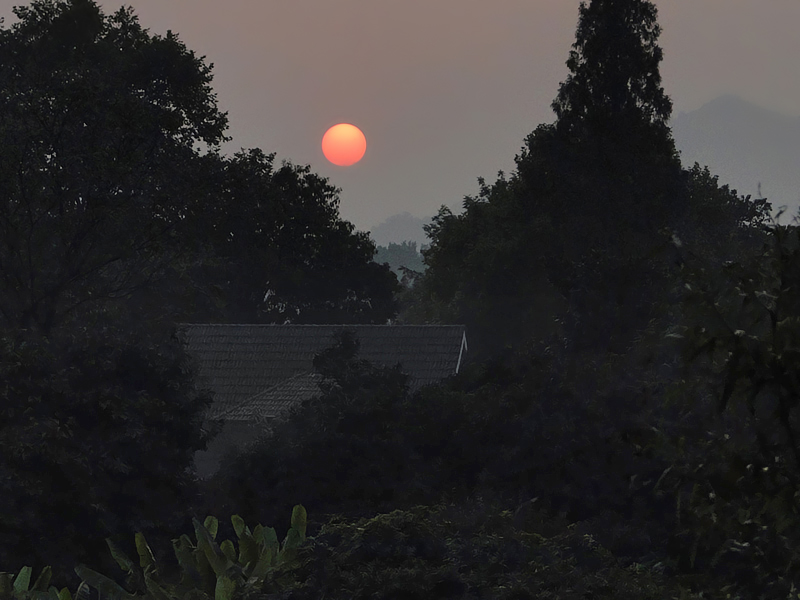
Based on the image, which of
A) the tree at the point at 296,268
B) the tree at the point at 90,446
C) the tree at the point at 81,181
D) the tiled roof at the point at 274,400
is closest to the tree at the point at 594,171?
the tree at the point at 296,268

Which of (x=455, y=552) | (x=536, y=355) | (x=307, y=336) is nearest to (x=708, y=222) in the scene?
(x=307, y=336)

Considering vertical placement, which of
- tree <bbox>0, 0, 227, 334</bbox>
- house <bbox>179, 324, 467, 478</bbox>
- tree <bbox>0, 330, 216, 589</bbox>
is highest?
tree <bbox>0, 0, 227, 334</bbox>

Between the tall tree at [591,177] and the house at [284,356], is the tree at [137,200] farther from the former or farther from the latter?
the tall tree at [591,177]

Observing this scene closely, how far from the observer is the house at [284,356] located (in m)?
33.9

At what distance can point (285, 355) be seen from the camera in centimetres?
3806

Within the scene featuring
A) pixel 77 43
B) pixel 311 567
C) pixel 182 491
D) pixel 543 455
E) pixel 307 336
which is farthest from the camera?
pixel 77 43

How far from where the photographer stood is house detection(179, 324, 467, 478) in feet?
111

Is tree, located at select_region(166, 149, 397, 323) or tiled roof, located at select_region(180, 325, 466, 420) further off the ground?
tree, located at select_region(166, 149, 397, 323)

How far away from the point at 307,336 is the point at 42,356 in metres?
20.5

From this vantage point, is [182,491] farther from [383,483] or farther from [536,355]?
[536,355]

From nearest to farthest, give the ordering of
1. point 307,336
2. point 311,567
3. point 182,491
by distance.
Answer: point 311,567
point 182,491
point 307,336

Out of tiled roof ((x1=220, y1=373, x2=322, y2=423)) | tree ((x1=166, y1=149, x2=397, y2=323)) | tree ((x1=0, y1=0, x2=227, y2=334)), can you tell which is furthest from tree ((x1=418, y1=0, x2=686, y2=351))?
tree ((x1=0, y1=0, x2=227, y2=334))

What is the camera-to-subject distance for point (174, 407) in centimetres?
1908

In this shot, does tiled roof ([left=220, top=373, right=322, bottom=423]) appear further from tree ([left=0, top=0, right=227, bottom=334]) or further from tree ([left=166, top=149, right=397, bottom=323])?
tree ([left=166, top=149, right=397, bottom=323])
